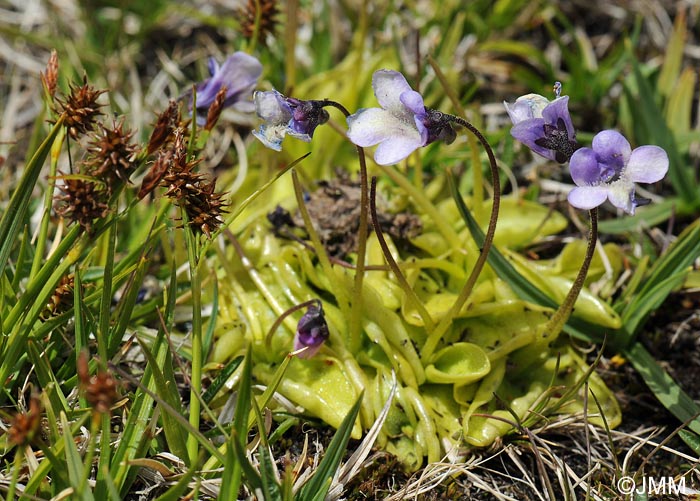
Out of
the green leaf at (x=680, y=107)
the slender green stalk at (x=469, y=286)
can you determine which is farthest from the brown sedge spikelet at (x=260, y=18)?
the green leaf at (x=680, y=107)

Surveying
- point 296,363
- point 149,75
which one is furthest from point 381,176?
point 149,75

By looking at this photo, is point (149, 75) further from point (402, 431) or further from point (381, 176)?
point (402, 431)

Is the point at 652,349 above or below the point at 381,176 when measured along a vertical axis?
below

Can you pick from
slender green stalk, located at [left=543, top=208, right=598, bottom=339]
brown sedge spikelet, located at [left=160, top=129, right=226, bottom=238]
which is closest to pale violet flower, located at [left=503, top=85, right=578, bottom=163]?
slender green stalk, located at [left=543, top=208, right=598, bottom=339]

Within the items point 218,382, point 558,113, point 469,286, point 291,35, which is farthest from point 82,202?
point 291,35

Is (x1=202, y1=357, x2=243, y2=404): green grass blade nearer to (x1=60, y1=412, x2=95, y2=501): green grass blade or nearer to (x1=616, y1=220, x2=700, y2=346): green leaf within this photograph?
(x1=60, y1=412, x2=95, y2=501): green grass blade
